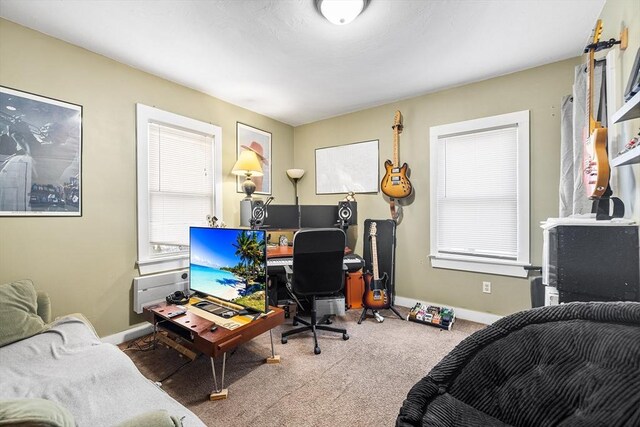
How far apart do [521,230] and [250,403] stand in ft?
9.12

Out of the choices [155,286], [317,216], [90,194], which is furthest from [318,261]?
[90,194]

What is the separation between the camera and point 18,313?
161 cm

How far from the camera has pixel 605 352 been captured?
65 centimetres

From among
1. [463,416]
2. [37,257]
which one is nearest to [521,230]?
[463,416]

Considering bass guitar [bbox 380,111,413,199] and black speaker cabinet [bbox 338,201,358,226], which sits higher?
bass guitar [bbox 380,111,413,199]

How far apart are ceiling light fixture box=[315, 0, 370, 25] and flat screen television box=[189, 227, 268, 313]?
1.52m

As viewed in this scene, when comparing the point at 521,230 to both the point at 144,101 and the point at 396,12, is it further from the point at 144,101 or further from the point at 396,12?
the point at 144,101

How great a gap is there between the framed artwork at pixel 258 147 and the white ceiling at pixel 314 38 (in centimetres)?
66

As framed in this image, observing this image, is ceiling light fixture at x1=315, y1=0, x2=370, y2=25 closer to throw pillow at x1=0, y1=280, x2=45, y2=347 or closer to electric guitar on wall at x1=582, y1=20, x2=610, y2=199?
electric guitar on wall at x1=582, y1=20, x2=610, y2=199

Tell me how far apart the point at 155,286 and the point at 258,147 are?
2.14 m

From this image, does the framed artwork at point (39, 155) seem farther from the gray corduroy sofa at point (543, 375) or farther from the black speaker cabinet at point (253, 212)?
the gray corduroy sofa at point (543, 375)

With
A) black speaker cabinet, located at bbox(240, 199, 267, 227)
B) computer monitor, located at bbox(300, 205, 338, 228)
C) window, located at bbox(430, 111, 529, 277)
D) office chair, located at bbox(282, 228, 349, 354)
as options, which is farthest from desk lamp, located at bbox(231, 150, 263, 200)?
window, located at bbox(430, 111, 529, 277)

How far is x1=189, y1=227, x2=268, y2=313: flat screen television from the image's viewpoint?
1.87m

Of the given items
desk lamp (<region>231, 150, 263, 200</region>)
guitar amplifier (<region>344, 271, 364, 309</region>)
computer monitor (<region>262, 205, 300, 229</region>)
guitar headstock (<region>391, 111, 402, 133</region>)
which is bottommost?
guitar amplifier (<region>344, 271, 364, 309</region>)
